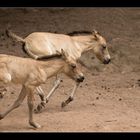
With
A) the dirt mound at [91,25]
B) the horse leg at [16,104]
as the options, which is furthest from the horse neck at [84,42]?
the horse leg at [16,104]

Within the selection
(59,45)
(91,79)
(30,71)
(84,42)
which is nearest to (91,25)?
(91,79)

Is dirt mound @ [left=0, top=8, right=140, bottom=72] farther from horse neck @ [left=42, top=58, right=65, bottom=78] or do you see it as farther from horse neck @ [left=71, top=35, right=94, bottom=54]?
horse neck @ [left=42, top=58, right=65, bottom=78]

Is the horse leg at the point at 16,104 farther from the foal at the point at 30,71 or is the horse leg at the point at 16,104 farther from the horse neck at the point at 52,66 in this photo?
the horse neck at the point at 52,66

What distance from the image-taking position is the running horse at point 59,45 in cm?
1171

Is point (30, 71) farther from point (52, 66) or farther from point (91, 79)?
point (91, 79)

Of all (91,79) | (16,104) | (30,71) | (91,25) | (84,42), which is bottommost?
(91,79)

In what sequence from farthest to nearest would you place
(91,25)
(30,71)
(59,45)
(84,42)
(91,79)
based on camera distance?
(91,25) → (91,79) → (84,42) → (59,45) → (30,71)

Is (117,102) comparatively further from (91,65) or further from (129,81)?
(91,65)

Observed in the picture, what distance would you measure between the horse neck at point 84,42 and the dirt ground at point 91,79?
1.00 m

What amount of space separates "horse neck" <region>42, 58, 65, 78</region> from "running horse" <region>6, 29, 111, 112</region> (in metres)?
0.21

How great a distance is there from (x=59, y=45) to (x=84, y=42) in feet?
2.57

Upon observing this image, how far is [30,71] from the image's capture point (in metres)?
10.2

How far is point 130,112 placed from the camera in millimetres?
11195

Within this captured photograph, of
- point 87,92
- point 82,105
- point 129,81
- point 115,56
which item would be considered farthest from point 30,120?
point 115,56
